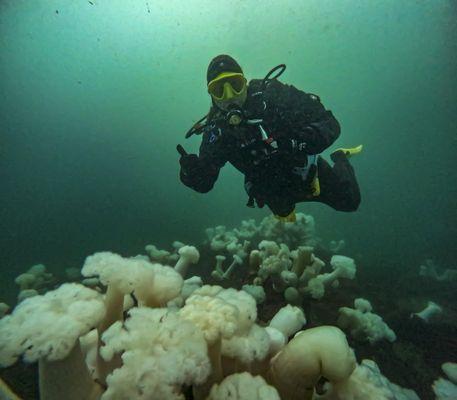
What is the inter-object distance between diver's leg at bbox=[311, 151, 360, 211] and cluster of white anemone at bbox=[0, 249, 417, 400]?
4235 millimetres

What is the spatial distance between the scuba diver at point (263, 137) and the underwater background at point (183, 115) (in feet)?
9.72

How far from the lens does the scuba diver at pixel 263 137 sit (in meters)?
4.71

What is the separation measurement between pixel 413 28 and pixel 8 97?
58.6 metres

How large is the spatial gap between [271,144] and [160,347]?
12.6ft

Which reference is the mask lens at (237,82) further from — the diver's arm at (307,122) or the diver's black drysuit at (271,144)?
the diver's arm at (307,122)

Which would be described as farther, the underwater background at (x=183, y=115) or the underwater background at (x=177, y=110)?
the underwater background at (x=177, y=110)

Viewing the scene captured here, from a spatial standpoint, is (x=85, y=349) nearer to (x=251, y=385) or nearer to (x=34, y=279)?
(x=251, y=385)

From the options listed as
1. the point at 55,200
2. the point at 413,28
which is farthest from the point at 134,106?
the point at 413,28

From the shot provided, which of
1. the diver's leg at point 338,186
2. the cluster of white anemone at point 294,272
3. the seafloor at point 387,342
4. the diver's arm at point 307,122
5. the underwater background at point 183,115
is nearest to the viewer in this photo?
the seafloor at point 387,342

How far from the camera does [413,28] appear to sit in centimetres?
3394

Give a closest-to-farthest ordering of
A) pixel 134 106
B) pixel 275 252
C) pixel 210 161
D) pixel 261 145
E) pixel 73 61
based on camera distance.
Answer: pixel 275 252 → pixel 261 145 → pixel 210 161 → pixel 73 61 → pixel 134 106

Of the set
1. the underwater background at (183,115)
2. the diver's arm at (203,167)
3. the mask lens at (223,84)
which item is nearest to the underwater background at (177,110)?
the underwater background at (183,115)

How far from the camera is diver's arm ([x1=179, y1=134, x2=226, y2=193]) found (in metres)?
5.02

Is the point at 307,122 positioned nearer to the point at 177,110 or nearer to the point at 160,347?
the point at 160,347
